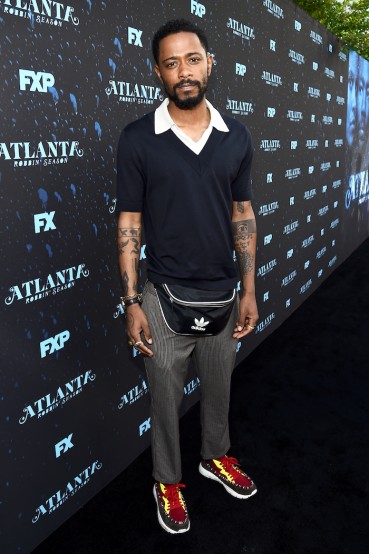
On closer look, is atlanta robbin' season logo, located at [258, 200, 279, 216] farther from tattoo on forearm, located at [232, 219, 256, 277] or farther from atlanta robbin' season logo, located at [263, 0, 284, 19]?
tattoo on forearm, located at [232, 219, 256, 277]

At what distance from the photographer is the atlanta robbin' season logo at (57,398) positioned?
5.83 ft

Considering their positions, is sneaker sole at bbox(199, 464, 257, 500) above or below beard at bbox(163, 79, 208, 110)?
below

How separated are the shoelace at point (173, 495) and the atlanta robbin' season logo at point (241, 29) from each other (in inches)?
100

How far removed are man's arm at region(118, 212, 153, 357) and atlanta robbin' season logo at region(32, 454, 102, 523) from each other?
0.78 metres

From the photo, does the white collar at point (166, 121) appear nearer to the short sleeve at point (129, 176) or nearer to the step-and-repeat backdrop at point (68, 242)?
the short sleeve at point (129, 176)

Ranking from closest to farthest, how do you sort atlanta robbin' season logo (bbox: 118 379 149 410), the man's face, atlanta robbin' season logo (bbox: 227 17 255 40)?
the man's face → atlanta robbin' season logo (bbox: 118 379 149 410) → atlanta robbin' season logo (bbox: 227 17 255 40)

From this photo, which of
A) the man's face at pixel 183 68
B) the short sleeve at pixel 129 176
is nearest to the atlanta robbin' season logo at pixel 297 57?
the man's face at pixel 183 68

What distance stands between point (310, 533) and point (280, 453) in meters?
0.53

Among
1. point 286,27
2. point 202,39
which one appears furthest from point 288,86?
point 202,39

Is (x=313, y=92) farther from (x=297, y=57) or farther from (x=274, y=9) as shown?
(x=274, y=9)

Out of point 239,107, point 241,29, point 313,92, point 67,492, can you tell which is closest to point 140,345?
point 67,492

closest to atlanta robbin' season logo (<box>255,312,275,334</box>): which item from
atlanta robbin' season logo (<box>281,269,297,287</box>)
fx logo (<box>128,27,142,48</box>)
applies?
atlanta robbin' season logo (<box>281,269,297,287</box>)

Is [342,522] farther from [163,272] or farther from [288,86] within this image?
[288,86]

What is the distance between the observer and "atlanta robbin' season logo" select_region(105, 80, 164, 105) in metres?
1.92
